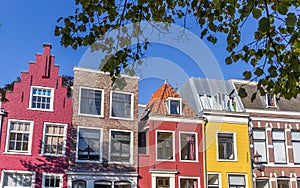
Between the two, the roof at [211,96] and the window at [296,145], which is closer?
the window at [296,145]

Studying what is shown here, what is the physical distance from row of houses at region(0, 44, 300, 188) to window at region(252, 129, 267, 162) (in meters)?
0.05

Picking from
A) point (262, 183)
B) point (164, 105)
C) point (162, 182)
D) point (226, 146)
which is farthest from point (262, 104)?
point (162, 182)

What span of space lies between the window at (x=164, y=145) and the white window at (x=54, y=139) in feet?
15.4

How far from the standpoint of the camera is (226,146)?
66.8 ft

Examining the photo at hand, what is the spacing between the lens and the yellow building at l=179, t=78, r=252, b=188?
1969 centimetres

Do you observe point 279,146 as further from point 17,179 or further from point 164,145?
point 17,179

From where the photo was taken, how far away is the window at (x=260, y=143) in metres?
20.5

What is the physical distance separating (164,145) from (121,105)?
9.83ft

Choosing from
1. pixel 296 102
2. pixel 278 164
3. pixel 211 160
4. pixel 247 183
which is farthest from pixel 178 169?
pixel 296 102

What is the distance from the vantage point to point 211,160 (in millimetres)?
19734

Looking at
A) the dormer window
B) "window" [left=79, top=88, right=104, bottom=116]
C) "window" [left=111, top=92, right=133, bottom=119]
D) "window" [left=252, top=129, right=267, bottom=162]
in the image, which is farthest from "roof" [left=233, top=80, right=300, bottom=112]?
"window" [left=79, top=88, right=104, bottom=116]

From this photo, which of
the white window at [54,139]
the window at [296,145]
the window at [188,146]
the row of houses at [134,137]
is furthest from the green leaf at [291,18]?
the window at [296,145]

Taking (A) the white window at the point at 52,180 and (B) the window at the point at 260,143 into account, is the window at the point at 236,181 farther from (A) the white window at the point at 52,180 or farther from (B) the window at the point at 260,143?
(A) the white window at the point at 52,180

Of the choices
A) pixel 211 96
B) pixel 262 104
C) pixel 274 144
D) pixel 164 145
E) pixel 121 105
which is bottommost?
pixel 164 145
